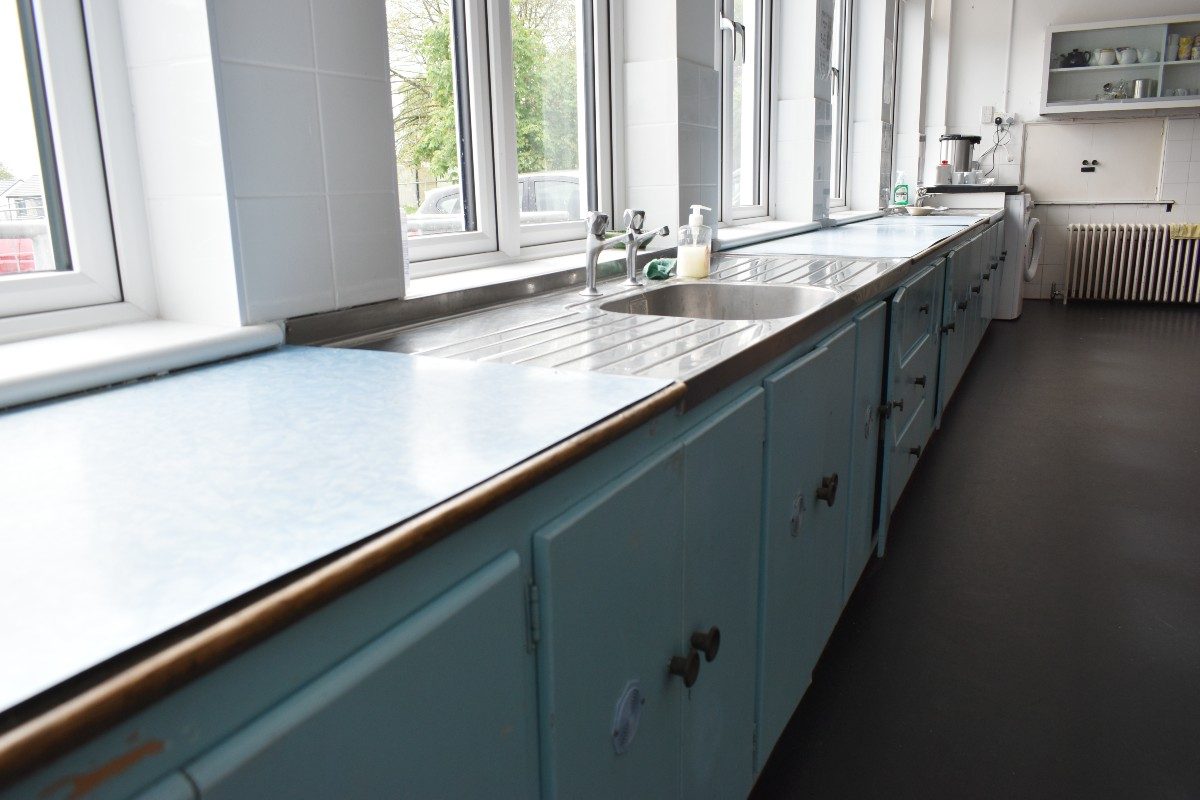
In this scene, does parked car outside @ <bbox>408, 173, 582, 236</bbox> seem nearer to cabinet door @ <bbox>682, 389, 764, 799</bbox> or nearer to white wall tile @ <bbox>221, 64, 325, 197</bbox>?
white wall tile @ <bbox>221, 64, 325, 197</bbox>

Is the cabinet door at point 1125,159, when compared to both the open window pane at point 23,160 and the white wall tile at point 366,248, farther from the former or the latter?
the open window pane at point 23,160

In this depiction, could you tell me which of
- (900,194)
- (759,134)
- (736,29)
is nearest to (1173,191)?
(900,194)

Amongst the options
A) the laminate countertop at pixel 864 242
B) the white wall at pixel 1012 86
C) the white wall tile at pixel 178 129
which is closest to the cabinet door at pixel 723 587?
the white wall tile at pixel 178 129

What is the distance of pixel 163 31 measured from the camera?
1332mm

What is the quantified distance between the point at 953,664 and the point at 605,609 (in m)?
1.43

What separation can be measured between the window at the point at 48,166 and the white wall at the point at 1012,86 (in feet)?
25.5

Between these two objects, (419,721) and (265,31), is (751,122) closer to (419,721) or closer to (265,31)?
(265,31)

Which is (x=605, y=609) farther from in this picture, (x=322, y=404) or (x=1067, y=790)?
(x=1067, y=790)

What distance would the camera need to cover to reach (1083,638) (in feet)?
7.06


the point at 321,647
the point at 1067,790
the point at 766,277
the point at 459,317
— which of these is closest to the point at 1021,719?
the point at 1067,790

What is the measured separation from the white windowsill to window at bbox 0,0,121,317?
0.29 feet

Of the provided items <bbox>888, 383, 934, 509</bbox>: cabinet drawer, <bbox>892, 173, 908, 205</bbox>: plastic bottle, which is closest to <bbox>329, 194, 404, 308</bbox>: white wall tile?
<bbox>888, 383, 934, 509</bbox>: cabinet drawer

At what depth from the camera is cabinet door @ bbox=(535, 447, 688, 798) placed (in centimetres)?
86

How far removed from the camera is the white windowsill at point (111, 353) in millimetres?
1100
